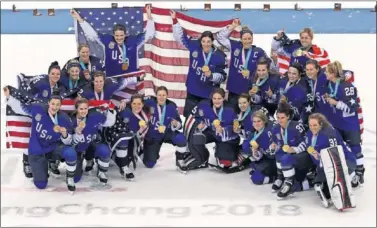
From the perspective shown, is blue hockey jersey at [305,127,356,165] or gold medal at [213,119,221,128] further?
gold medal at [213,119,221,128]

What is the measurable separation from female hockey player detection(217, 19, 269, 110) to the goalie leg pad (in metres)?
1.42

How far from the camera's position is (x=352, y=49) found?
1255 cm

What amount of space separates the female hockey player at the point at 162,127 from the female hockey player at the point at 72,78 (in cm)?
67

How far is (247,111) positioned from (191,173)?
804 mm

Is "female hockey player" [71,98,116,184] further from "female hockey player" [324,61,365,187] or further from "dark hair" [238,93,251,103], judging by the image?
"female hockey player" [324,61,365,187]

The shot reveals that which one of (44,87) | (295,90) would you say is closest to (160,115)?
(44,87)

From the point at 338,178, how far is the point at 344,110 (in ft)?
2.60

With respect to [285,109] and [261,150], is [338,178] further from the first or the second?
[261,150]

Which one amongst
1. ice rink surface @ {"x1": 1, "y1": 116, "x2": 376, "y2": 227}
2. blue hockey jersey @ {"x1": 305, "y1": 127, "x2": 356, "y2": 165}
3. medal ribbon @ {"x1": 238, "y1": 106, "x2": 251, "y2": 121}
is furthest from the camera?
medal ribbon @ {"x1": 238, "y1": 106, "x2": 251, "y2": 121}

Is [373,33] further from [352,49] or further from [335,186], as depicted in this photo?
[335,186]

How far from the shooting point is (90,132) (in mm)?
6973

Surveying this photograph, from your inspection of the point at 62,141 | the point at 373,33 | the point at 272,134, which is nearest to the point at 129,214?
the point at 62,141

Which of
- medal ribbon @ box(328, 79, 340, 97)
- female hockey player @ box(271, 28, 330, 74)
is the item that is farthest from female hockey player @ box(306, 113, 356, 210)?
female hockey player @ box(271, 28, 330, 74)

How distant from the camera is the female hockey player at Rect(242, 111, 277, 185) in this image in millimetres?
6980
